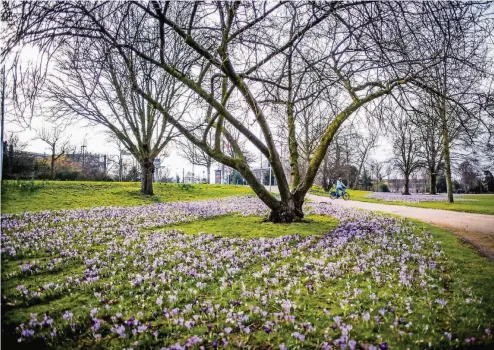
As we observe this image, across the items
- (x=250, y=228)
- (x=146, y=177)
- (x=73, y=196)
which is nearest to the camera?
(x=250, y=228)

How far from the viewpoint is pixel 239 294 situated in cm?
319

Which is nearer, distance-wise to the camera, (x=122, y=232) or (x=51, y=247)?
A: (x=51, y=247)

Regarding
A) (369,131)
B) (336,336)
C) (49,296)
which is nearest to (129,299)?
(49,296)

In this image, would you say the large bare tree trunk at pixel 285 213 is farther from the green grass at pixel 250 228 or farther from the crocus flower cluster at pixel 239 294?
the crocus flower cluster at pixel 239 294

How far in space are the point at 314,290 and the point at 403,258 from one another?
2.12 metres

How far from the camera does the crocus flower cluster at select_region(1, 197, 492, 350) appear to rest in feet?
7.29

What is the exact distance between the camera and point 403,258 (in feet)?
14.6

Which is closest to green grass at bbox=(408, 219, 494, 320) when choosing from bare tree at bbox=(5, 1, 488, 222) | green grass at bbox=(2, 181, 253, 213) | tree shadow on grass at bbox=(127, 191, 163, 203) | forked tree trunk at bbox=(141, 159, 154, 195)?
bare tree at bbox=(5, 1, 488, 222)

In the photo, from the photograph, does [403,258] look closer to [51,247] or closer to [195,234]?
[195,234]

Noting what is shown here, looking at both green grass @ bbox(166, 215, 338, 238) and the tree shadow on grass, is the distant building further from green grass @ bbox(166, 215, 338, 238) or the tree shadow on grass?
green grass @ bbox(166, 215, 338, 238)

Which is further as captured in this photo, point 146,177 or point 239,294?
point 146,177

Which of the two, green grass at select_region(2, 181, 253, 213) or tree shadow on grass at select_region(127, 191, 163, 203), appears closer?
green grass at select_region(2, 181, 253, 213)

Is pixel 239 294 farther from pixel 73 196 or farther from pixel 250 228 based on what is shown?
pixel 73 196

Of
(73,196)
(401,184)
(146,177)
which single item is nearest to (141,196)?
(146,177)
